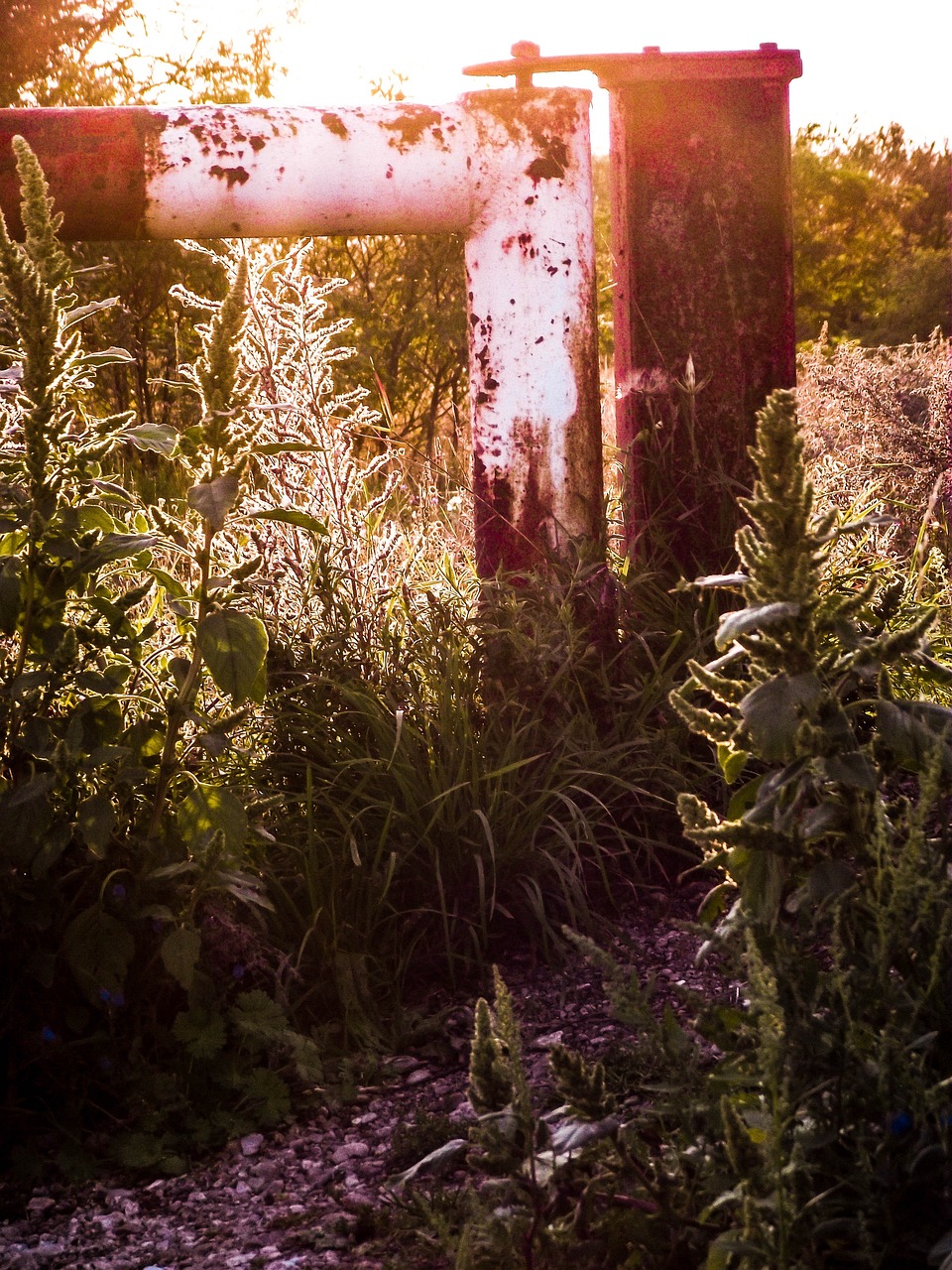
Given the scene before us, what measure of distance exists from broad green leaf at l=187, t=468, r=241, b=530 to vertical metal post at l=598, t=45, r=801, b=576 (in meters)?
1.85

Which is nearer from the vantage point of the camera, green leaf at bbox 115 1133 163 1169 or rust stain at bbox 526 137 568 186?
green leaf at bbox 115 1133 163 1169

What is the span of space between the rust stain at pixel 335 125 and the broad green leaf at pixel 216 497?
1595 millimetres

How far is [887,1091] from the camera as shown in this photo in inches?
55.2

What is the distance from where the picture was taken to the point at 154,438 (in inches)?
87.6

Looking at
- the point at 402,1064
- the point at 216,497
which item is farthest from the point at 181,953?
the point at 216,497

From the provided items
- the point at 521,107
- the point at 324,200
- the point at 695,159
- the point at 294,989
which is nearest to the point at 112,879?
the point at 294,989

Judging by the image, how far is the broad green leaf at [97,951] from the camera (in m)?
2.12

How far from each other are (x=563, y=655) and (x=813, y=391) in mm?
3517

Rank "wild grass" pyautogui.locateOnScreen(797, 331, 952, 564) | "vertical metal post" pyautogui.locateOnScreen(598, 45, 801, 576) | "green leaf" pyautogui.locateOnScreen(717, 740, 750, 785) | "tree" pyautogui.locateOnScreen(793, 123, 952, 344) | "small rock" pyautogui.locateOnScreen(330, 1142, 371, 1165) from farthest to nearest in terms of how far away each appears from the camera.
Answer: "tree" pyautogui.locateOnScreen(793, 123, 952, 344) < "wild grass" pyautogui.locateOnScreen(797, 331, 952, 564) < "vertical metal post" pyautogui.locateOnScreen(598, 45, 801, 576) < "small rock" pyautogui.locateOnScreen(330, 1142, 371, 1165) < "green leaf" pyautogui.locateOnScreen(717, 740, 750, 785)

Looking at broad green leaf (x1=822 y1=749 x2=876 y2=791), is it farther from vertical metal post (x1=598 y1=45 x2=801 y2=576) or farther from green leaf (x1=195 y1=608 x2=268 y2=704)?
vertical metal post (x1=598 y1=45 x2=801 y2=576)

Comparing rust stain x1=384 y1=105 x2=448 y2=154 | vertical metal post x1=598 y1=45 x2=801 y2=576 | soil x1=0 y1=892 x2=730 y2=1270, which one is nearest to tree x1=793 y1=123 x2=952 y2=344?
vertical metal post x1=598 y1=45 x2=801 y2=576

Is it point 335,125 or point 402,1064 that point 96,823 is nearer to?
point 402,1064

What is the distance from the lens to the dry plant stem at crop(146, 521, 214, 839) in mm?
2123

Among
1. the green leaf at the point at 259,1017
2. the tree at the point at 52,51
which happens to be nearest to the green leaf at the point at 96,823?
the green leaf at the point at 259,1017
